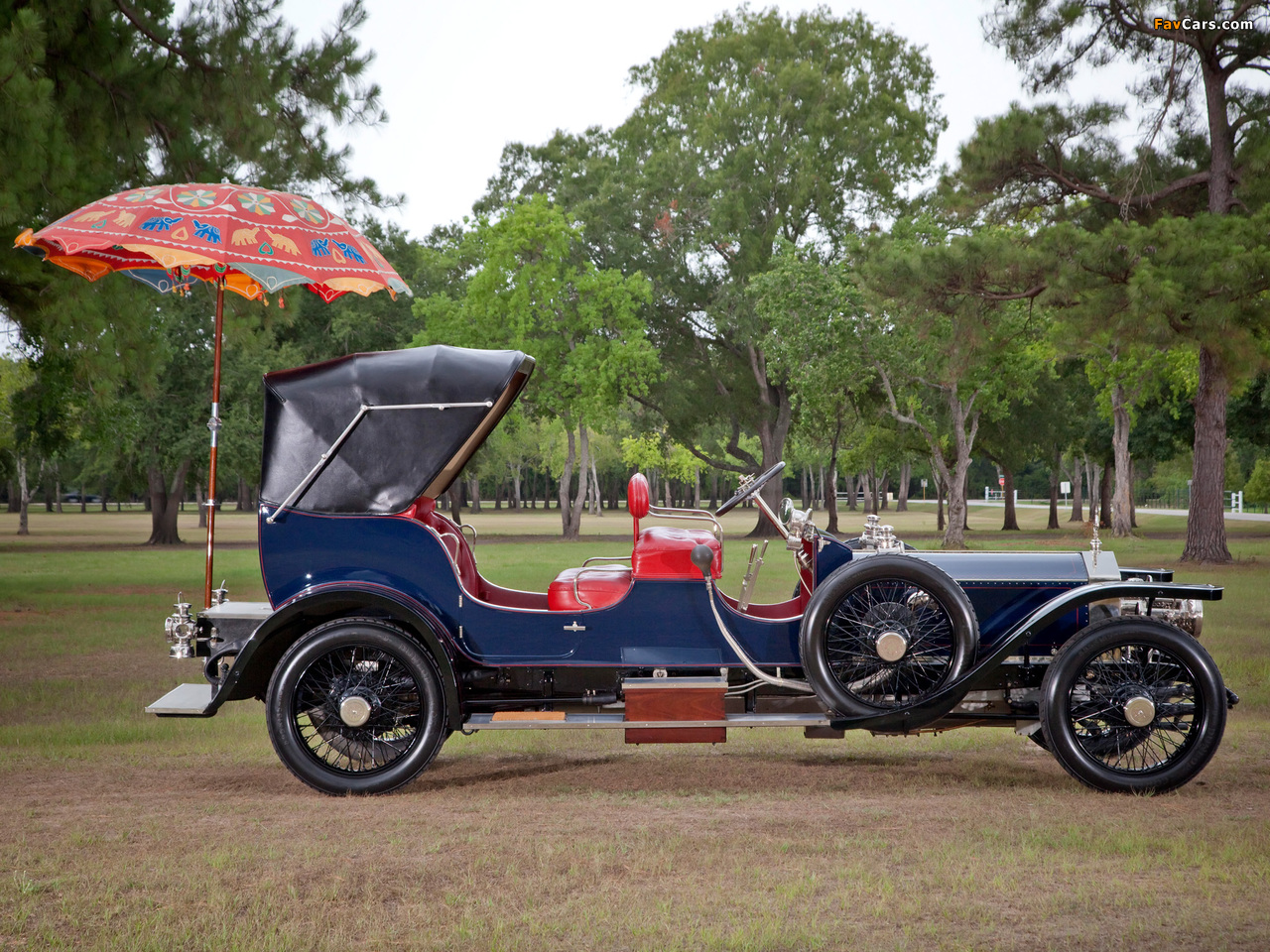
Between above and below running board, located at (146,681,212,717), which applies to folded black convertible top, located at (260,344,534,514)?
above

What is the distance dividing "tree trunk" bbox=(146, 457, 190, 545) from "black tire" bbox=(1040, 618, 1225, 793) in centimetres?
3106

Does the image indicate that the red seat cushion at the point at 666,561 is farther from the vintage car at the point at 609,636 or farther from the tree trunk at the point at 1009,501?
the tree trunk at the point at 1009,501

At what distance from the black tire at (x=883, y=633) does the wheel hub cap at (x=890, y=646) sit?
0.05 feet

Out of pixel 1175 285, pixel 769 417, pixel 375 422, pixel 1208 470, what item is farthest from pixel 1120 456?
pixel 375 422

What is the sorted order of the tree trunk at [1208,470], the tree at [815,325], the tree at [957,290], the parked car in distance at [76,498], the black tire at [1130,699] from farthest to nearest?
the parked car in distance at [76,498] → the tree at [815,325] → the tree trunk at [1208,470] → the tree at [957,290] → the black tire at [1130,699]

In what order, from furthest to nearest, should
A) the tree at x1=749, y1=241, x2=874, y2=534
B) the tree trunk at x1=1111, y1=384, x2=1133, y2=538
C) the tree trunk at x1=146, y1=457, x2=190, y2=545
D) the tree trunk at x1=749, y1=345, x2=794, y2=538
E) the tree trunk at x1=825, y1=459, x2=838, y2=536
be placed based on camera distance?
1. the tree trunk at x1=749, y1=345, x2=794, y2=538
2. the tree trunk at x1=146, y1=457, x2=190, y2=545
3. the tree trunk at x1=1111, y1=384, x2=1133, y2=538
4. the tree at x1=749, y1=241, x2=874, y2=534
5. the tree trunk at x1=825, y1=459, x2=838, y2=536

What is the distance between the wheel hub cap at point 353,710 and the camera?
5.13m

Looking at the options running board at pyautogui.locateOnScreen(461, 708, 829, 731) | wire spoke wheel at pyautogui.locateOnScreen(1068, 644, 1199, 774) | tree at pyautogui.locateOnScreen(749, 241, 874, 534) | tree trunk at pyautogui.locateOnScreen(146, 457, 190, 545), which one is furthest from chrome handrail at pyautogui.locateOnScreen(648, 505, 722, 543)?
tree trunk at pyautogui.locateOnScreen(146, 457, 190, 545)

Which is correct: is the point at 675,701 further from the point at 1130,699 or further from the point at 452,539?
the point at 1130,699

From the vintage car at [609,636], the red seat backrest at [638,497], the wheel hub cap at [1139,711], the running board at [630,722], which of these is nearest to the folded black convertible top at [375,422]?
the vintage car at [609,636]

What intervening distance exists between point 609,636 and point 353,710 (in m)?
1.31

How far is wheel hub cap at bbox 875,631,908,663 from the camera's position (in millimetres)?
5152

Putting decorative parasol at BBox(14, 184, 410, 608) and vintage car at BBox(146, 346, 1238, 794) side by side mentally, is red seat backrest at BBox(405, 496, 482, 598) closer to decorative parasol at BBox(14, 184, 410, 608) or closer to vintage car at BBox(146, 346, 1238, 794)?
vintage car at BBox(146, 346, 1238, 794)

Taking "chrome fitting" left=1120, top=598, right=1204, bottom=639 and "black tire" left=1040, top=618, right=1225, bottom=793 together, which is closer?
"black tire" left=1040, top=618, right=1225, bottom=793
